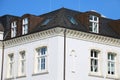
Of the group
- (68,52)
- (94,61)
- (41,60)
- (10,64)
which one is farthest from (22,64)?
(94,61)

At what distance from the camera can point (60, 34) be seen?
3762 cm

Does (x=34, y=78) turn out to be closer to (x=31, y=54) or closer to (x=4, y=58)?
(x=31, y=54)

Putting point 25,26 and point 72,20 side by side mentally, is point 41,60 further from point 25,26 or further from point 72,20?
point 72,20

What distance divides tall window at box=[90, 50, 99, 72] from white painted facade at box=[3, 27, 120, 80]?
32 centimetres

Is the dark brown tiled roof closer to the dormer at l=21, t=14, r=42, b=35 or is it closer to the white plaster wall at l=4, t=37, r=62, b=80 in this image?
the dormer at l=21, t=14, r=42, b=35

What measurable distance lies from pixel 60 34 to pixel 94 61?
4935 mm

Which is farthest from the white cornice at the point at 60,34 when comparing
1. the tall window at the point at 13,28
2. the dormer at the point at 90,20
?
the tall window at the point at 13,28

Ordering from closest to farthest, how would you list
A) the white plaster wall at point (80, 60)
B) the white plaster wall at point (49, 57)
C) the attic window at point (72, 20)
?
the white plaster wall at point (49, 57) → the white plaster wall at point (80, 60) → the attic window at point (72, 20)

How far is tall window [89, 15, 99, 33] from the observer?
1608 inches

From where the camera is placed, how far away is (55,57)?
123 ft

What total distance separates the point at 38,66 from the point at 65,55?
347 centimetres

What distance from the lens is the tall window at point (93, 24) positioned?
40.8 meters

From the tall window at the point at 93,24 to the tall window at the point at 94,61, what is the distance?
2293 millimetres

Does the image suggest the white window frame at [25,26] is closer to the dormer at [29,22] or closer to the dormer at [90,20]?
the dormer at [29,22]
